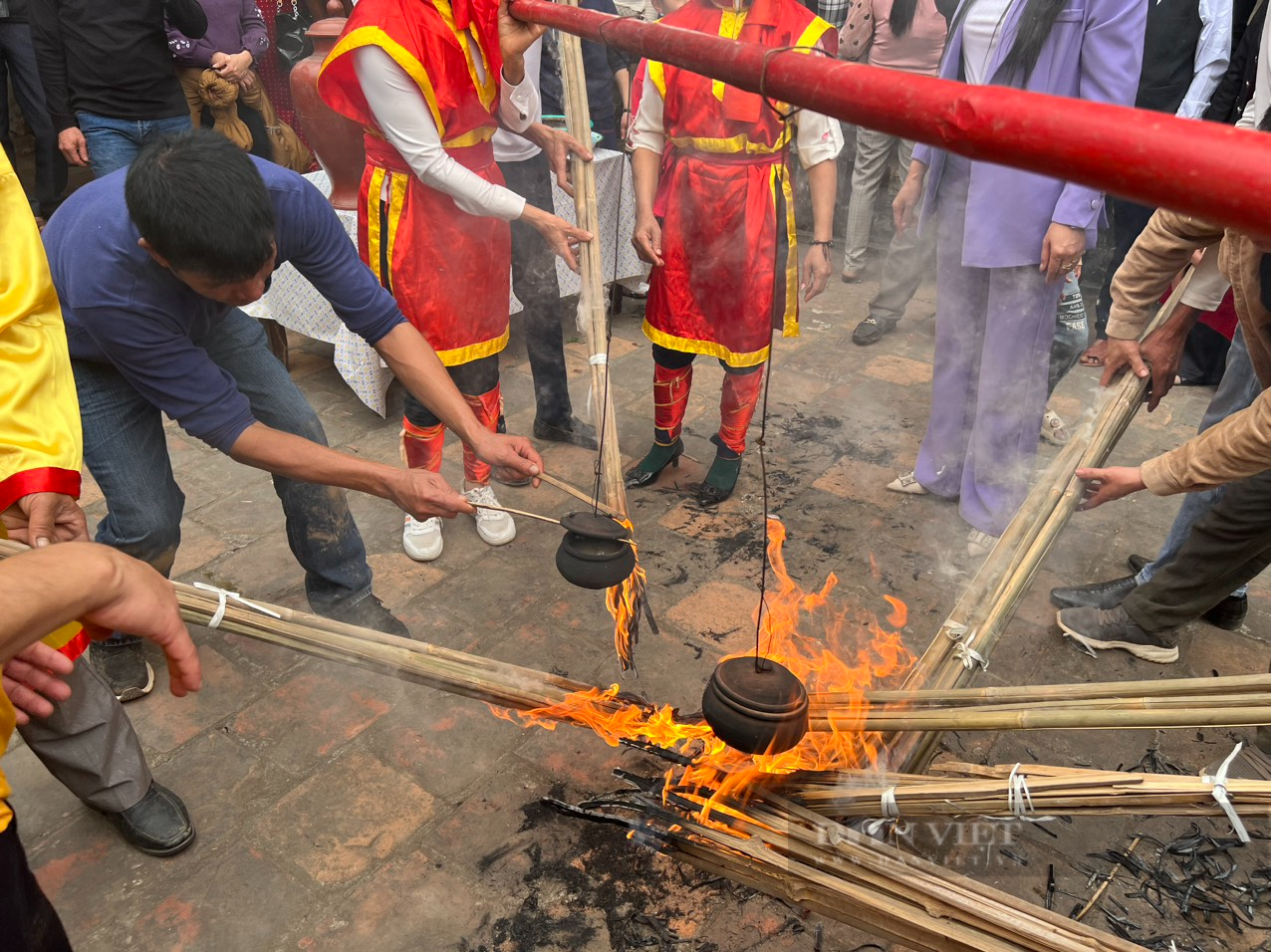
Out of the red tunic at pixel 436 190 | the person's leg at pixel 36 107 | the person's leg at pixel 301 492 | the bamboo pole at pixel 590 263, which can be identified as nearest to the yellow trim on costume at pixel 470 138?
the red tunic at pixel 436 190

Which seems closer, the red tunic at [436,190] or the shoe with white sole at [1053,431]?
the red tunic at [436,190]

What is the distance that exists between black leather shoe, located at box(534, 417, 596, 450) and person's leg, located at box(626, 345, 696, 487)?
41 centimetres

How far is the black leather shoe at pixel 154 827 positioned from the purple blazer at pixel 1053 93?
11.3ft

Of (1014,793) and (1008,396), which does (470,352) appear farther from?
(1014,793)

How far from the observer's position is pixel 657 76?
389 cm

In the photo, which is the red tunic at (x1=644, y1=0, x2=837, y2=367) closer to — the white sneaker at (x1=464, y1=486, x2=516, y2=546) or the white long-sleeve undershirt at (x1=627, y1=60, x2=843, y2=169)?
the white long-sleeve undershirt at (x1=627, y1=60, x2=843, y2=169)

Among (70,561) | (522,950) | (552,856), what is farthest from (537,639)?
(70,561)

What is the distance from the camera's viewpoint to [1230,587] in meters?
3.24

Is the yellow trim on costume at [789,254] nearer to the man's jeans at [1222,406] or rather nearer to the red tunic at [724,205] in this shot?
the red tunic at [724,205]

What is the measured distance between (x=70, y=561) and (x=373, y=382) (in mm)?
3573

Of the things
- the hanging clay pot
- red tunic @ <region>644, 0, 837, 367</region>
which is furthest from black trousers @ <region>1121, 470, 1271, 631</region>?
the hanging clay pot

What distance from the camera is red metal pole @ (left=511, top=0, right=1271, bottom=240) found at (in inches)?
29.2

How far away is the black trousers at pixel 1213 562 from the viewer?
9.77 ft

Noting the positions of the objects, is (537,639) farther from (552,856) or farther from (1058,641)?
(1058,641)
